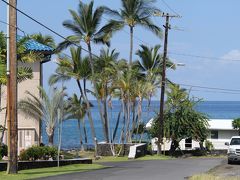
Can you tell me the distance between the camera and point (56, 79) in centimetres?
5628

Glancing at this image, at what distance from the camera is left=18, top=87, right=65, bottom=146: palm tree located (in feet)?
110

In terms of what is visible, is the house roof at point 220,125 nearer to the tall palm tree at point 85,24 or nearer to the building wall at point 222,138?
the building wall at point 222,138

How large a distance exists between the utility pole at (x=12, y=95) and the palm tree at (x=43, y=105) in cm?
1090

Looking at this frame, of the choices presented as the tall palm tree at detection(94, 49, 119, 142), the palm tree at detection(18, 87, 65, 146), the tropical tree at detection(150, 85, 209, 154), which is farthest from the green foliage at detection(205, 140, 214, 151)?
the palm tree at detection(18, 87, 65, 146)

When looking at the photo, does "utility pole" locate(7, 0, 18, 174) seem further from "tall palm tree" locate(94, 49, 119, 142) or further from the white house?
the white house

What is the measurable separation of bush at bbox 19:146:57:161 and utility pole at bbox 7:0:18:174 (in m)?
5.46

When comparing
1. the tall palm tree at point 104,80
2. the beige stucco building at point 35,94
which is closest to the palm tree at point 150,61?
the tall palm tree at point 104,80

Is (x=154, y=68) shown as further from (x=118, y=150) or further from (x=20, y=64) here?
(x=20, y=64)

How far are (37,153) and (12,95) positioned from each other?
260 inches

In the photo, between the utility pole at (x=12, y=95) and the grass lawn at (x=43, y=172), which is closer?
the grass lawn at (x=43, y=172)

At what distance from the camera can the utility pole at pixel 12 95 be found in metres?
22.2

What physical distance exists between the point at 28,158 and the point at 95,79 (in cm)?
2231

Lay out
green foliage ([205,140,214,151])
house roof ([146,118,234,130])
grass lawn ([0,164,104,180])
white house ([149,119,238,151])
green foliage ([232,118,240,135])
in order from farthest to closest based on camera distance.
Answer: house roof ([146,118,234,130])
white house ([149,119,238,151])
green foliage ([232,118,240,135])
green foliage ([205,140,214,151])
grass lawn ([0,164,104,180])

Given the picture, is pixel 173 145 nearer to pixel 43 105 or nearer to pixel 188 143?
pixel 188 143
